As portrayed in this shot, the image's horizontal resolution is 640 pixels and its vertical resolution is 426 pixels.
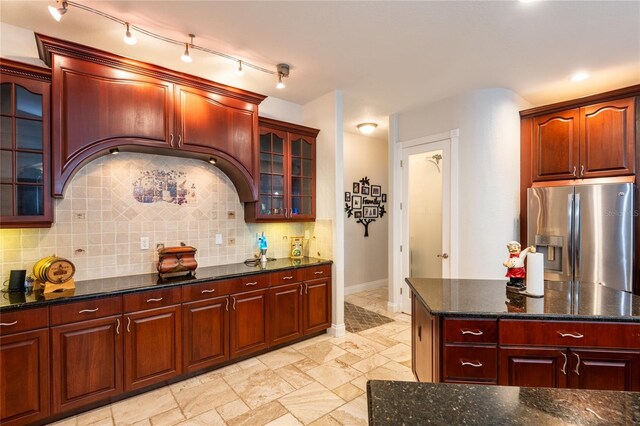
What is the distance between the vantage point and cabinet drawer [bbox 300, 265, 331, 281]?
343cm

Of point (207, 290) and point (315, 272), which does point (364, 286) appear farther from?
point (207, 290)

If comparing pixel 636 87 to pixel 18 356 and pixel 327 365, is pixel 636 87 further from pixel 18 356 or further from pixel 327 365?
pixel 18 356

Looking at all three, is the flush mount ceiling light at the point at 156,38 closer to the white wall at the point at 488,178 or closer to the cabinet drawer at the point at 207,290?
the cabinet drawer at the point at 207,290

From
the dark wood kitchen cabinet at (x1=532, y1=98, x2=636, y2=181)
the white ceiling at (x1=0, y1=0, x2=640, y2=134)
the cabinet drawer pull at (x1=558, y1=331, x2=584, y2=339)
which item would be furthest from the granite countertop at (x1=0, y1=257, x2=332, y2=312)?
the dark wood kitchen cabinet at (x1=532, y1=98, x2=636, y2=181)

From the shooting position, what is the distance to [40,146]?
7.26 feet

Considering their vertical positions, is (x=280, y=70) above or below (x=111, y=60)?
above

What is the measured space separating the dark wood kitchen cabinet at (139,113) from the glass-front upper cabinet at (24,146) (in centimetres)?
8

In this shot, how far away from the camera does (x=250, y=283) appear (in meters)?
3.01

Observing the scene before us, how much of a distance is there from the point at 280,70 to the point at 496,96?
2511 millimetres

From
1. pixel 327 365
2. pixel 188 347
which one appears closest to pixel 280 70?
pixel 188 347

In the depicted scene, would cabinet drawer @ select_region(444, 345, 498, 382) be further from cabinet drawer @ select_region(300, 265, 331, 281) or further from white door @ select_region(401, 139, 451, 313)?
white door @ select_region(401, 139, 451, 313)

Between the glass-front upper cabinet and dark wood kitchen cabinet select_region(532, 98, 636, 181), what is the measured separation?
4780 millimetres

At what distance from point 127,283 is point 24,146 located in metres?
1.23

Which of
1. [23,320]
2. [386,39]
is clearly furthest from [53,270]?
[386,39]
